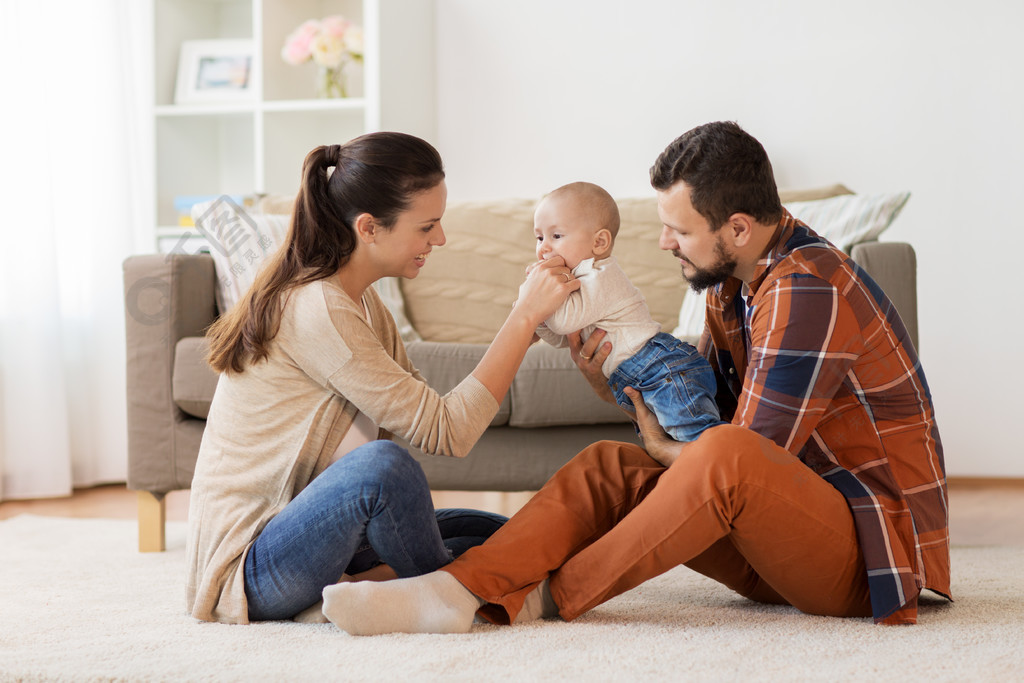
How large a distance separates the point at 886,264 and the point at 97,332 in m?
2.67

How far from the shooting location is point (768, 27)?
328 cm

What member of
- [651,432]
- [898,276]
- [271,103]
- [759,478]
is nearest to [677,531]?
[759,478]

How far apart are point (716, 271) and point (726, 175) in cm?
15

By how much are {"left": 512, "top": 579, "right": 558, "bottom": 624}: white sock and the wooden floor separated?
1.04 meters

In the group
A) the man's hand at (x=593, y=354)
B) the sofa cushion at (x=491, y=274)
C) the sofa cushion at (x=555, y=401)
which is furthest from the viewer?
the sofa cushion at (x=491, y=274)

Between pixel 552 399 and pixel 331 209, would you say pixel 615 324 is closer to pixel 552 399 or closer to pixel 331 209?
pixel 331 209

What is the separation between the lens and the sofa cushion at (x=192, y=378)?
215 centimetres

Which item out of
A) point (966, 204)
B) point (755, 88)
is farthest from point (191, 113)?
point (966, 204)

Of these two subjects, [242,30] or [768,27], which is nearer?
[768,27]

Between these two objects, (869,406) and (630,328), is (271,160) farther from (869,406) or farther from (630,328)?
(869,406)

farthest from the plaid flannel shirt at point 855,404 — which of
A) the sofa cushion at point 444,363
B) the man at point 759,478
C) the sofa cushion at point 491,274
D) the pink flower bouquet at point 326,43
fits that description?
the pink flower bouquet at point 326,43

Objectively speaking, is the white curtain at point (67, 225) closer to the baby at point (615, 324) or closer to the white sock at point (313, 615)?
the white sock at point (313, 615)

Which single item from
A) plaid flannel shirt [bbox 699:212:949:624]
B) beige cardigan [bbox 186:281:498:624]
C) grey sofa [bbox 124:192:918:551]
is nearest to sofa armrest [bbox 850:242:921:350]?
grey sofa [bbox 124:192:918:551]

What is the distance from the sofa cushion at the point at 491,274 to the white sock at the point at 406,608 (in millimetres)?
1412
